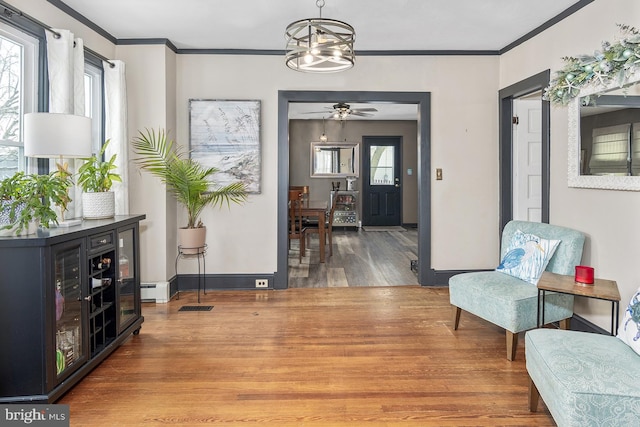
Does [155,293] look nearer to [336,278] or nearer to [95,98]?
[95,98]

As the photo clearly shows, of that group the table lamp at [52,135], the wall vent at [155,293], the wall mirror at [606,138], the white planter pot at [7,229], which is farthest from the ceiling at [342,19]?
the wall vent at [155,293]

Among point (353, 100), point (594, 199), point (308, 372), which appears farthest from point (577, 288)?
point (353, 100)

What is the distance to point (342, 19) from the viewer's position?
3.70m

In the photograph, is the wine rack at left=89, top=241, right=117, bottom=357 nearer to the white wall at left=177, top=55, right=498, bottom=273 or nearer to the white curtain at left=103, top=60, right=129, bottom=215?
the white curtain at left=103, top=60, right=129, bottom=215

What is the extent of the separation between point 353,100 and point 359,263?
236 centimetres

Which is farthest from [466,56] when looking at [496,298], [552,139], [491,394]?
[491,394]

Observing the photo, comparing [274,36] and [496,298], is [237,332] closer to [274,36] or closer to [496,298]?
[496,298]

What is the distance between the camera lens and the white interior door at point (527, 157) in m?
4.43

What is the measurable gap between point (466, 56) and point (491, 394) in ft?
11.6

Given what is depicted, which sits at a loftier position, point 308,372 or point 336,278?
point 336,278

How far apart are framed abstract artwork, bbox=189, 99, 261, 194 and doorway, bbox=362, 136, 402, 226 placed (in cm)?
578

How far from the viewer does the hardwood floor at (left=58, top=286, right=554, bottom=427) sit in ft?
7.06

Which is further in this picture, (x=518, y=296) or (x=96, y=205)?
(x=96, y=205)

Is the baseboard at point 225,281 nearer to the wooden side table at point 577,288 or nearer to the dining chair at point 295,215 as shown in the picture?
the dining chair at point 295,215
